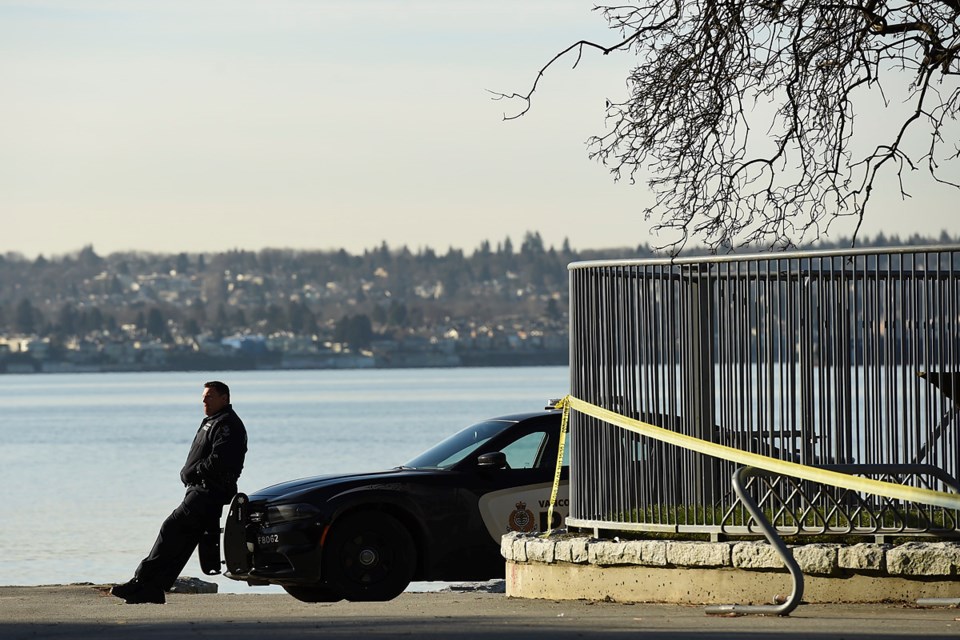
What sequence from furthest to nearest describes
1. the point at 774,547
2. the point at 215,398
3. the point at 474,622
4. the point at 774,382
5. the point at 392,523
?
the point at 392,523 → the point at 215,398 → the point at 774,382 → the point at 474,622 → the point at 774,547

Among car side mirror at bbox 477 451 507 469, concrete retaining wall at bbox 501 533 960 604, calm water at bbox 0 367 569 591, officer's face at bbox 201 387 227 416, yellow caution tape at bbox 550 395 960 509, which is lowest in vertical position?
calm water at bbox 0 367 569 591

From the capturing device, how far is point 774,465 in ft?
34.4

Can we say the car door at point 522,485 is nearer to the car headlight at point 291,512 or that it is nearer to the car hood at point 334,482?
the car hood at point 334,482

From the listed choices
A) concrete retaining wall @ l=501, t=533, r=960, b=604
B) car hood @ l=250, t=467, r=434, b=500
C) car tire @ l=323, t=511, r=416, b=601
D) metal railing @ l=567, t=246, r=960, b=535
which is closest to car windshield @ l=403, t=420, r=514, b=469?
car hood @ l=250, t=467, r=434, b=500

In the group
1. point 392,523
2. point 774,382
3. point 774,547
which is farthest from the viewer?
point 392,523

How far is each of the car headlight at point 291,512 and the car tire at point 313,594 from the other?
0.64 metres

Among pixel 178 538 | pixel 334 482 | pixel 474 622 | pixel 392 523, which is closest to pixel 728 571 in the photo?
pixel 474 622

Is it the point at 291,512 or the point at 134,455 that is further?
the point at 134,455

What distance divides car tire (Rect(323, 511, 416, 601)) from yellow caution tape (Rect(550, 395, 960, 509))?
152cm

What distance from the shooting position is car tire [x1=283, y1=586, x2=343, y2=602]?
1365 cm

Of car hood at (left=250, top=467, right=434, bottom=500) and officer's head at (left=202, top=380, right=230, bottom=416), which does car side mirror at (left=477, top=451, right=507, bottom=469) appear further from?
officer's head at (left=202, top=380, right=230, bottom=416)

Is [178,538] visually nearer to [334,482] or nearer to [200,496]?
[200,496]

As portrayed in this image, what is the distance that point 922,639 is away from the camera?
29.4 ft

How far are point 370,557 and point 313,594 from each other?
2.58 feet
